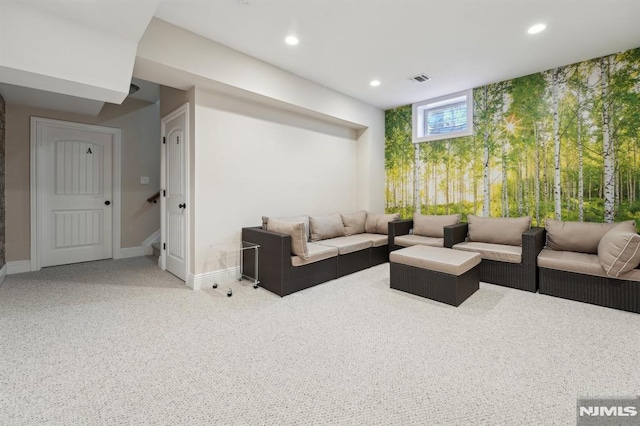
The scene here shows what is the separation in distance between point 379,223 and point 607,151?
118 inches

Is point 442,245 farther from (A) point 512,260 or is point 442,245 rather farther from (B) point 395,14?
(B) point 395,14

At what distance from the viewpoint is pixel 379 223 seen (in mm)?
4852

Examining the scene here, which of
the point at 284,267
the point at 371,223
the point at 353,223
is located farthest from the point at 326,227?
the point at 284,267

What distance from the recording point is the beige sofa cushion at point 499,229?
3762mm

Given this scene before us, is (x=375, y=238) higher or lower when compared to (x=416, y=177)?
lower

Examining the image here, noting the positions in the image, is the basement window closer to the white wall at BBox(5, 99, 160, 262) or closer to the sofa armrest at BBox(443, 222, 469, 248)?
the sofa armrest at BBox(443, 222, 469, 248)

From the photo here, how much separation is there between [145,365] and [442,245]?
364 centimetres

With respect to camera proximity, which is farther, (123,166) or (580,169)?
(123,166)

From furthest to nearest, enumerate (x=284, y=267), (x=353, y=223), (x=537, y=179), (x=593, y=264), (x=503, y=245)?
(x=353, y=223), (x=537, y=179), (x=503, y=245), (x=284, y=267), (x=593, y=264)

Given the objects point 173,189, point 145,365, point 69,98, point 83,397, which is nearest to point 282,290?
point 145,365

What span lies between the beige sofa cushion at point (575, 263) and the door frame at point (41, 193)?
6.12 meters

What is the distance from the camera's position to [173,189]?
3893mm

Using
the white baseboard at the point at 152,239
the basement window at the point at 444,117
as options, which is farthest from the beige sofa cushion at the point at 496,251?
the white baseboard at the point at 152,239

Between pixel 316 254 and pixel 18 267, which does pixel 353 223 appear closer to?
pixel 316 254
